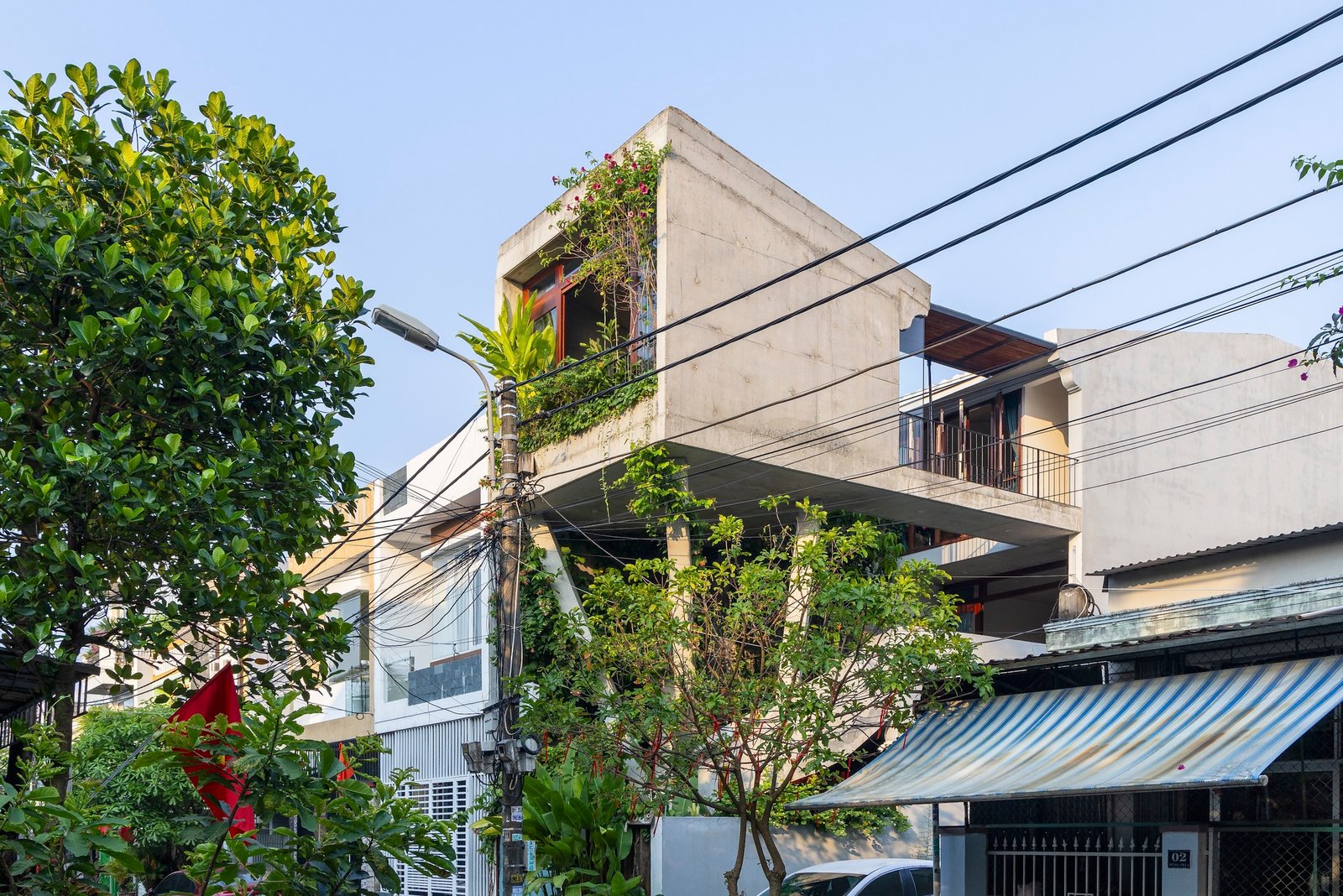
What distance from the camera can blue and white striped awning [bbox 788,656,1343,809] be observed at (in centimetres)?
922

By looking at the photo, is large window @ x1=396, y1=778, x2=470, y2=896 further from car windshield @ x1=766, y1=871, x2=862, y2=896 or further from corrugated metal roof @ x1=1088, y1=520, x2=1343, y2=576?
corrugated metal roof @ x1=1088, y1=520, x2=1343, y2=576

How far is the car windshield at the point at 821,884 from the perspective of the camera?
46.9 ft

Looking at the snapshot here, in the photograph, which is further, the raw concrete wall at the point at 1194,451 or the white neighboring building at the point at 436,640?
the raw concrete wall at the point at 1194,451

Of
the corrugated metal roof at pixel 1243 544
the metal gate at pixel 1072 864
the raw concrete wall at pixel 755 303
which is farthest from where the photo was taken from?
the raw concrete wall at pixel 755 303

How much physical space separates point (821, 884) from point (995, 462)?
1040cm

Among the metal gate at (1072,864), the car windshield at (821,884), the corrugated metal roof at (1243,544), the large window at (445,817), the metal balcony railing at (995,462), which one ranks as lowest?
the large window at (445,817)

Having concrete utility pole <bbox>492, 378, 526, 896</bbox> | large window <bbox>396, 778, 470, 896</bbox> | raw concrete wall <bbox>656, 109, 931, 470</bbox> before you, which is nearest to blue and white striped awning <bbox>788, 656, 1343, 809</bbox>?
concrete utility pole <bbox>492, 378, 526, 896</bbox>

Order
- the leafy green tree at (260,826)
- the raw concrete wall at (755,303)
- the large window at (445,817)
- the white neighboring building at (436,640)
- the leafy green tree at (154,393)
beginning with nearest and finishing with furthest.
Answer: the leafy green tree at (260,826) < the leafy green tree at (154,393) < the raw concrete wall at (755,303) < the large window at (445,817) < the white neighboring building at (436,640)

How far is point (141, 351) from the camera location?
7883 mm

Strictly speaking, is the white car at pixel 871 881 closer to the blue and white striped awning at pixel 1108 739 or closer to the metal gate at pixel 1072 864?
the blue and white striped awning at pixel 1108 739

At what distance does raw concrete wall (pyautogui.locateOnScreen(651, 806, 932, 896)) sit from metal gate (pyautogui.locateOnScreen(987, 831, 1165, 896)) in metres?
5.43

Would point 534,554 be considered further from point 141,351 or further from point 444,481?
point 141,351

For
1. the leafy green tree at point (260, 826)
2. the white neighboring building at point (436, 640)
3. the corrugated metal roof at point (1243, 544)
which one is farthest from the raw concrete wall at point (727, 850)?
the leafy green tree at point (260, 826)

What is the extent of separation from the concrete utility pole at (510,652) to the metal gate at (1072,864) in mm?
4454
